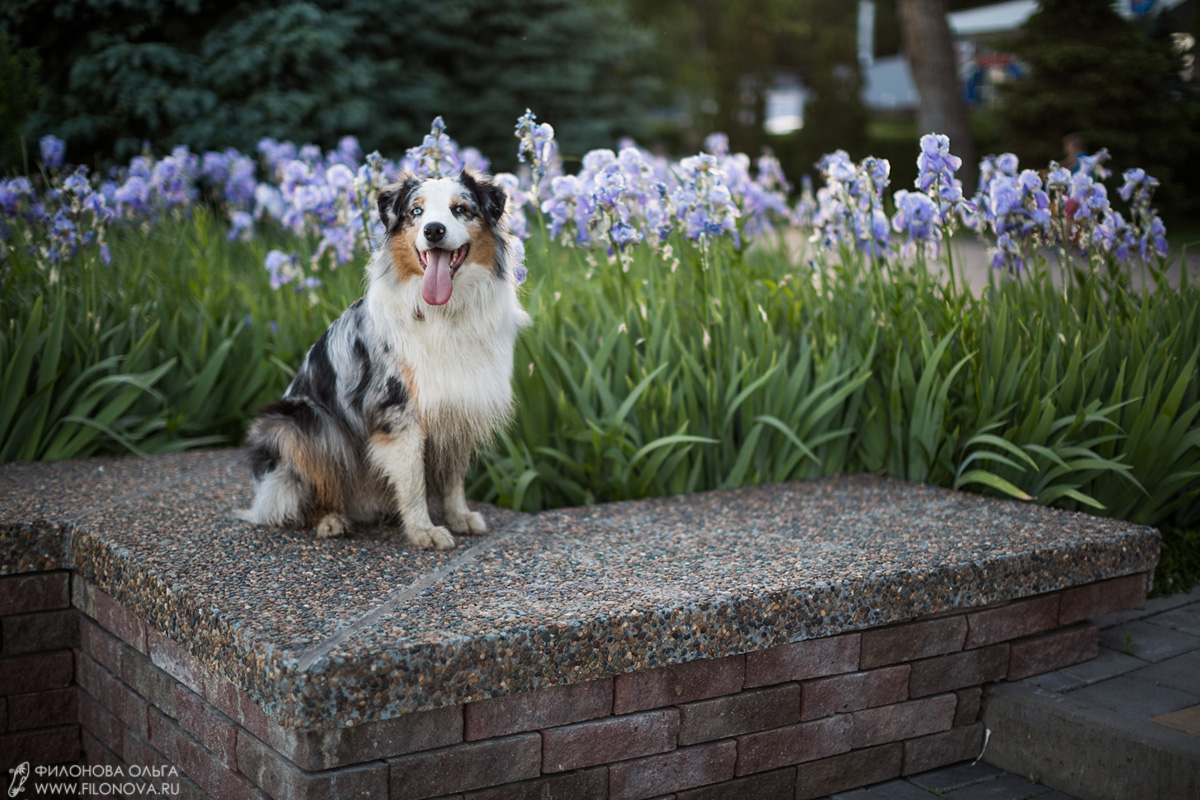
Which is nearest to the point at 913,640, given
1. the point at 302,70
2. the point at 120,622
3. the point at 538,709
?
the point at 538,709

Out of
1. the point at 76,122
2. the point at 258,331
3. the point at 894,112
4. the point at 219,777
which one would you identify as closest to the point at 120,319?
the point at 258,331

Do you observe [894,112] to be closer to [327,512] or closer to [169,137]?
[169,137]

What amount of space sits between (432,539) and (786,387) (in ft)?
5.00

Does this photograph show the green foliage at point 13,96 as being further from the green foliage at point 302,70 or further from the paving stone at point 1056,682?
the paving stone at point 1056,682

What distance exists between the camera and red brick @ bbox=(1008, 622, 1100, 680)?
2951 mm

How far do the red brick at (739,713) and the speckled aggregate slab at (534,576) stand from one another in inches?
6.1

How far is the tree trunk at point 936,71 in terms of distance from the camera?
43.7ft

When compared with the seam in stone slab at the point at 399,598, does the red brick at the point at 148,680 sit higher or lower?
lower

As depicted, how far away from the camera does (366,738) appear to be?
6.96 feet

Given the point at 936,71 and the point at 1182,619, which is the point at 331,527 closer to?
the point at 1182,619

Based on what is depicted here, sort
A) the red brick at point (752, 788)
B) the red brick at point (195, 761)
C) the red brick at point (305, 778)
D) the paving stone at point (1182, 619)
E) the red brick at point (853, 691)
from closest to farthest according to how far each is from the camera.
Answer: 1. the red brick at point (305, 778)
2. the red brick at point (195, 761)
3. the red brick at point (752, 788)
4. the red brick at point (853, 691)
5. the paving stone at point (1182, 619)

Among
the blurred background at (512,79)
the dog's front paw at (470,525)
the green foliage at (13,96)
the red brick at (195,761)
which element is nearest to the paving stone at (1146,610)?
the dog's front paw at (470,525)

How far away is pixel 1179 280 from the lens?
4.09 meters

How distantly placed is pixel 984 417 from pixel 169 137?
7.45 metres
